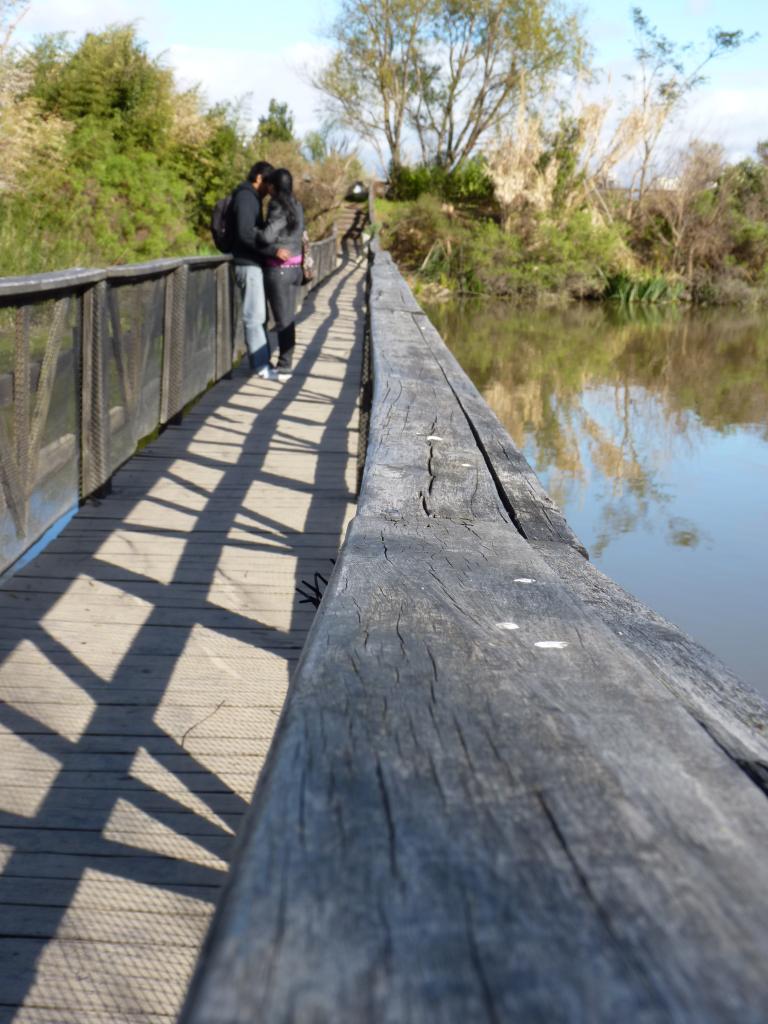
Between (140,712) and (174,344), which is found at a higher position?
(174,344)

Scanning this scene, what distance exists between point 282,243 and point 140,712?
18.8 ft

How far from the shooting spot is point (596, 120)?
28297 millimetres

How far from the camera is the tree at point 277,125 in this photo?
1512 inches

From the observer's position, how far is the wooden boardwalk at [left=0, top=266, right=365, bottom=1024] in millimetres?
1916

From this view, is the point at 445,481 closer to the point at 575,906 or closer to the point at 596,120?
the point at 575,906

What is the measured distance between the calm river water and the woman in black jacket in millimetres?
2712

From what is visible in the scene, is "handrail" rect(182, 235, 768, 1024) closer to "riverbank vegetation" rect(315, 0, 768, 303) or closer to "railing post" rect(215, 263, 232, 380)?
"railing post" rect(215, 263, 232, 380)


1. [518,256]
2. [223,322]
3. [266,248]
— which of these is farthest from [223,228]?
[518,256]

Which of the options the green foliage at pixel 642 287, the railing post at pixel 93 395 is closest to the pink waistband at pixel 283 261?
the railing post at pixel 93 395

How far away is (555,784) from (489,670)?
259 mm

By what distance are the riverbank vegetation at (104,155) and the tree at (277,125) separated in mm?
13374

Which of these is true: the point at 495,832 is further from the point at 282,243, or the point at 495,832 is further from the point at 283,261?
the point at 283,261

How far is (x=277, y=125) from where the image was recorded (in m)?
40.0

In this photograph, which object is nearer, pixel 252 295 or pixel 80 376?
pixel 80 376
